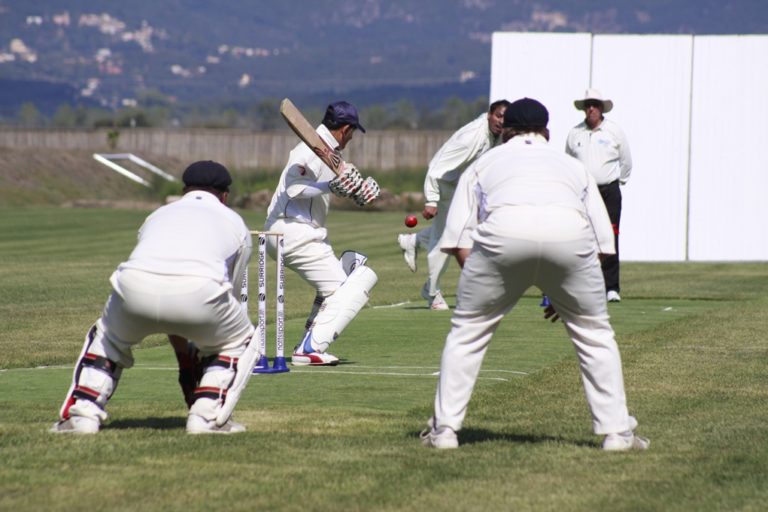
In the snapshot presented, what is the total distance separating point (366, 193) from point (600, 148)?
6702 mm

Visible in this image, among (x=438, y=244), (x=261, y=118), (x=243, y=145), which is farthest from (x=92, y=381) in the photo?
(x=261, y=118)

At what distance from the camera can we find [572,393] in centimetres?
1060

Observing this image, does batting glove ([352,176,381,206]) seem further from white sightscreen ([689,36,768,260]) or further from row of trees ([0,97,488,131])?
row of trees ([0,97,488,131])

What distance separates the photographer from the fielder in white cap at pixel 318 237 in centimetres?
1193

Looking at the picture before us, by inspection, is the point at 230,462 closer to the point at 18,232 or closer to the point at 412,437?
the point at 412,437

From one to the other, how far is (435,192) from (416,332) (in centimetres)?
210

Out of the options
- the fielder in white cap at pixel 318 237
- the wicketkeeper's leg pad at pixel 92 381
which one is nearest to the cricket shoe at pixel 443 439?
the wicketkeeper's leg pad at pixel 92 381

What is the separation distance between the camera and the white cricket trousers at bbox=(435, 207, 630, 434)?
774 cm

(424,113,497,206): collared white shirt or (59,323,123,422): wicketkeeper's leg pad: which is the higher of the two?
(424,113,497,206): collared white shirt

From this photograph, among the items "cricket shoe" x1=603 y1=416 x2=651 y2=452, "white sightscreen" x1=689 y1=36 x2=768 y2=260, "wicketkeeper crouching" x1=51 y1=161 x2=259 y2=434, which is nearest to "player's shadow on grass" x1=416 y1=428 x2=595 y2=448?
"cricket shoe" x1=603 y1=416 x2=651 y2=452

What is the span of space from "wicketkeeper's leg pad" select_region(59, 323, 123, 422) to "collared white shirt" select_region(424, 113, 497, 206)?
7.96m

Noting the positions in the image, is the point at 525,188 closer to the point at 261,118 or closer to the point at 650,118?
the point at 650,118

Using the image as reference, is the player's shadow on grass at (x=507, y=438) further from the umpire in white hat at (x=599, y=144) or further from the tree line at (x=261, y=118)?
the tree line at (x=261, y=118)

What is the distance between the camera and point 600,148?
17875mm
